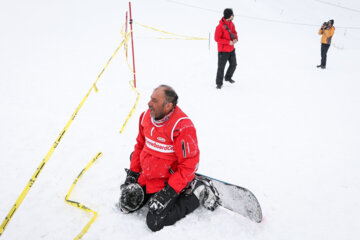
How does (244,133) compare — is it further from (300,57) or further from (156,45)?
(156,45)

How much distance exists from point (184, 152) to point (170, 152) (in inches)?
7.0

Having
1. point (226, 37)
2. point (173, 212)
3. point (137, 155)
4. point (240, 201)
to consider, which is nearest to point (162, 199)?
point (173, 212)

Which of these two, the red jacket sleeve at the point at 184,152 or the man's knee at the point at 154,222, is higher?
the red jacket sleeve at the point at 184,152

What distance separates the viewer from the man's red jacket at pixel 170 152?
79.7 inches

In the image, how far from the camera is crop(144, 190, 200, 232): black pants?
2.19m

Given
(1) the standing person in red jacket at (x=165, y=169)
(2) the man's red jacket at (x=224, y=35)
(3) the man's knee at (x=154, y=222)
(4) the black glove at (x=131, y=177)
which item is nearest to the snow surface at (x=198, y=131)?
(3) the man's knee at (x=154, y=222)

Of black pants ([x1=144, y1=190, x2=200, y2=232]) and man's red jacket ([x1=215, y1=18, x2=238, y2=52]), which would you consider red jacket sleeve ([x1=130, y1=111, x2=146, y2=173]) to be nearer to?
black pants ([x1=144, y1=190, x2=200, y2=232])

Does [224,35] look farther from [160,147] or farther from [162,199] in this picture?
[162,199]

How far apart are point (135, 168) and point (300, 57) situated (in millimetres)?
9164

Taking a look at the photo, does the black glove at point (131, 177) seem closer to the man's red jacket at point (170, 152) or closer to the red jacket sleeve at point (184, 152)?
the man's red jacket at point (170, 152)

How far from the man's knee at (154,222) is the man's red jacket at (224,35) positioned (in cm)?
435

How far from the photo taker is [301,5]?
2122 centimetres

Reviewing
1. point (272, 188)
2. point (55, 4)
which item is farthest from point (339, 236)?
point (55, 4)

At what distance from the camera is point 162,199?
2146mm
